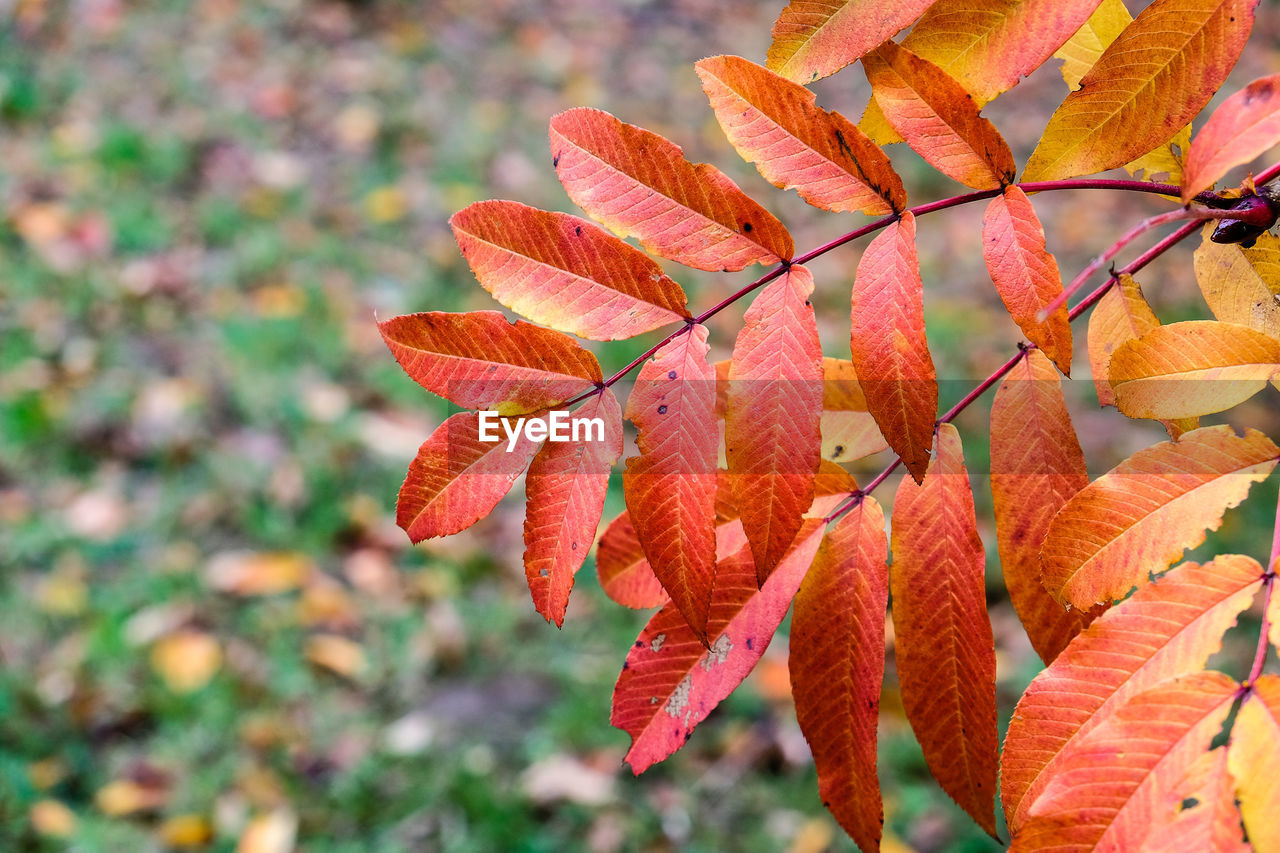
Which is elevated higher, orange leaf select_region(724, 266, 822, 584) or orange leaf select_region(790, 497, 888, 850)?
orange leaf select_region(724, 266, 822, 584)

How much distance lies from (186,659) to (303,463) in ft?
1.70

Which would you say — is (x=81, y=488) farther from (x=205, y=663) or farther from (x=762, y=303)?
(x=762, y=303)

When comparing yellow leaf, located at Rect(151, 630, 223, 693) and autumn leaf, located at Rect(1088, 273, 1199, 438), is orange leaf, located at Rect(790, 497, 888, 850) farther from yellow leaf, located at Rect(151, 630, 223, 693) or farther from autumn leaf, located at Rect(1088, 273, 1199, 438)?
yellow leaf, located at Rect(151, 630, 223, 693)

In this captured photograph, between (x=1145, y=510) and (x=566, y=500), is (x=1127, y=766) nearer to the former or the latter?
(x=1145, y=510)

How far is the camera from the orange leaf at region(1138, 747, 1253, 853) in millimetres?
458

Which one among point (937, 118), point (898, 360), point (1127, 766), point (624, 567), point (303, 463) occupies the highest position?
point (937, 118)

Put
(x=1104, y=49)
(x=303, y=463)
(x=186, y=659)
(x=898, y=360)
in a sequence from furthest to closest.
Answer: (x=303, y=463)
(x=186, y=659)
(x=1104, y=49)
(x=898, y=360)

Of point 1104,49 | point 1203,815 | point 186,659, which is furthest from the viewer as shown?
point 186,659

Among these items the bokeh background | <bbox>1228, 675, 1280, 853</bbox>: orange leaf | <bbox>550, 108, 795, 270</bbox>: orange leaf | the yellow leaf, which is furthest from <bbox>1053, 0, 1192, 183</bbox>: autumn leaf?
the yellow leaf

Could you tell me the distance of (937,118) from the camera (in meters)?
0.63

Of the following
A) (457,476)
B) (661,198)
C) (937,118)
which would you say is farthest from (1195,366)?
(457,476)

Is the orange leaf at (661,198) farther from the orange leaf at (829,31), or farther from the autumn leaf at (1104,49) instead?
the autumn leaf at (1104,49)

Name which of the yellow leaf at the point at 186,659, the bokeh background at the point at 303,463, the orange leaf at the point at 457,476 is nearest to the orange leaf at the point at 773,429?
the orange leaf at the point at 457,476

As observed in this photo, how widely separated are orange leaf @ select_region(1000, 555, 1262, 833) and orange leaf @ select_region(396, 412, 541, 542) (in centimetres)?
33
